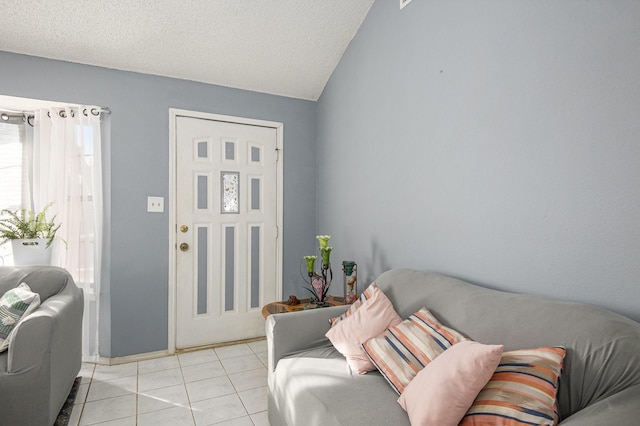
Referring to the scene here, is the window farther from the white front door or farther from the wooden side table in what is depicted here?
the wooden side table

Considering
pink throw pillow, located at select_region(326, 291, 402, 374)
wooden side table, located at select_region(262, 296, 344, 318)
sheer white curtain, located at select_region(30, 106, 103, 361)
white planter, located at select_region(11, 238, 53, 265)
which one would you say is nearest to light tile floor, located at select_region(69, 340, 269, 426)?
sheer white curtain, located at select_region(30, 106, 103, 361)

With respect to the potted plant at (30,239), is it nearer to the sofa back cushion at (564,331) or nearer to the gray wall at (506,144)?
the gray wall at (506,144)

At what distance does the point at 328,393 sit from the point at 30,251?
2252 mm

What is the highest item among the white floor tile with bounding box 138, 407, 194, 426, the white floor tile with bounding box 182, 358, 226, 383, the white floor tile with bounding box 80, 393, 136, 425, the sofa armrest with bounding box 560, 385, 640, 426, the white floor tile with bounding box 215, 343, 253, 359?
the sofa armrest with bounding box 560, 385, 640, 426

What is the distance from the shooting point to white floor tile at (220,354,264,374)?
8.69 feet

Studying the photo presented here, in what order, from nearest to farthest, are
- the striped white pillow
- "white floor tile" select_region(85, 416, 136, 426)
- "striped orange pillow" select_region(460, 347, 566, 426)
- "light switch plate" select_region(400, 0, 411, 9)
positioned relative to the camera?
"striped orange pillow" select_region(460, 347, 566, 426), the striped white pillow, "white floor tile" select_region(85, 416, 136, 426), "light switch plate" select_region(400, 0, 411, 9)

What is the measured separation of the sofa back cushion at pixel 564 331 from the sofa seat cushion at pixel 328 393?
44 centimetres

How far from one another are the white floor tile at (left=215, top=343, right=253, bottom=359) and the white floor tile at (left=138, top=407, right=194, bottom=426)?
2.60 feet

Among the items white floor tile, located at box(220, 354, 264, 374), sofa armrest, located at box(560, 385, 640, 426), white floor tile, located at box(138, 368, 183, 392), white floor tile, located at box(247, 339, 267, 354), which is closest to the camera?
sofa armrest, located at box(560, 385, 640, 426)

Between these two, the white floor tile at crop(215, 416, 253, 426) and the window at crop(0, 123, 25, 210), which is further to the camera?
the window at crop(0, 123, 25, 210)

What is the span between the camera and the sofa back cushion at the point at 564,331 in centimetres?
100

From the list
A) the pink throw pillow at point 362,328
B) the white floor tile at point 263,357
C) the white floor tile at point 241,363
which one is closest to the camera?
the pink throw pillow at point 362,328

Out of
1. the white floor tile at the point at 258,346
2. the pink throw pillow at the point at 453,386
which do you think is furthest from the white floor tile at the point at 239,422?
the pink throw pillow at the point at 453,386

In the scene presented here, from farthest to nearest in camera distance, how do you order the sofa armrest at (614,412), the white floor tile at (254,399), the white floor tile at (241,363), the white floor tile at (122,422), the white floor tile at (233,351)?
the white floor tile at (233,351) < the white floor tile at (241,363) < the white floor tile at (254,399) < the white floor tile at (122,422) < the sofa armrest at (614,412)
